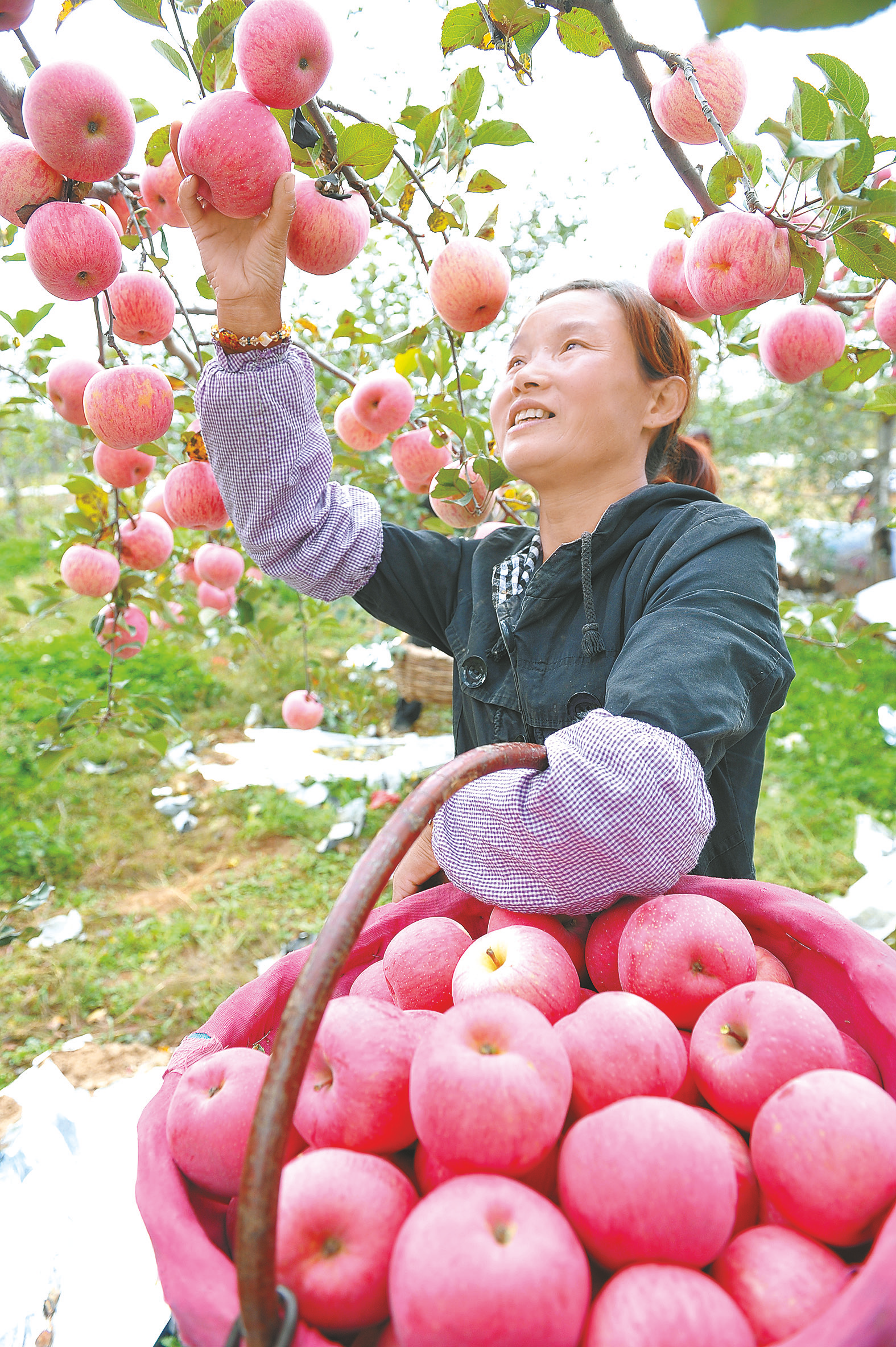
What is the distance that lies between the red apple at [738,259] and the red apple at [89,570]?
128 centimetres

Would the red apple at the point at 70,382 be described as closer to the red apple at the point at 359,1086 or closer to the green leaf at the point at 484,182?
the green leaf at the point at 484,182

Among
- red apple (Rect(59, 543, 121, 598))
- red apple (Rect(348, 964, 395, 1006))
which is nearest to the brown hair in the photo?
red apple (Rect(348, 964, 395, 1006))

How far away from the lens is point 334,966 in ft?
1.58

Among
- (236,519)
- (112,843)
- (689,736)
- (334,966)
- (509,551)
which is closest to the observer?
(334,966)

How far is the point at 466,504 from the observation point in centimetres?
142

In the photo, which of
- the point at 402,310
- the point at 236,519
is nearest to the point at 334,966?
the point at 236,519

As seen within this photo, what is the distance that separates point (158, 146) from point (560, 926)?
1.11 m

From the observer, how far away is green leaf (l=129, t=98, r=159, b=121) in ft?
3.97

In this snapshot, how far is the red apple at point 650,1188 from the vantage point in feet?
1.71

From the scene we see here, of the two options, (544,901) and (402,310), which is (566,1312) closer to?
(544,901)

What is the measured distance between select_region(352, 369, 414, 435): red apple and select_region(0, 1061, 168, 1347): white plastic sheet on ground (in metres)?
1.28

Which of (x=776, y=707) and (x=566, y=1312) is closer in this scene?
(x=566, y=1312)

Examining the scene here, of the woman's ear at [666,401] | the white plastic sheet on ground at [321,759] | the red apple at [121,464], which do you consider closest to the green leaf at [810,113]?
the woman's ear at [666,401]

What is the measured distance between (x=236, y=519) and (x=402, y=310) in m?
2.11
